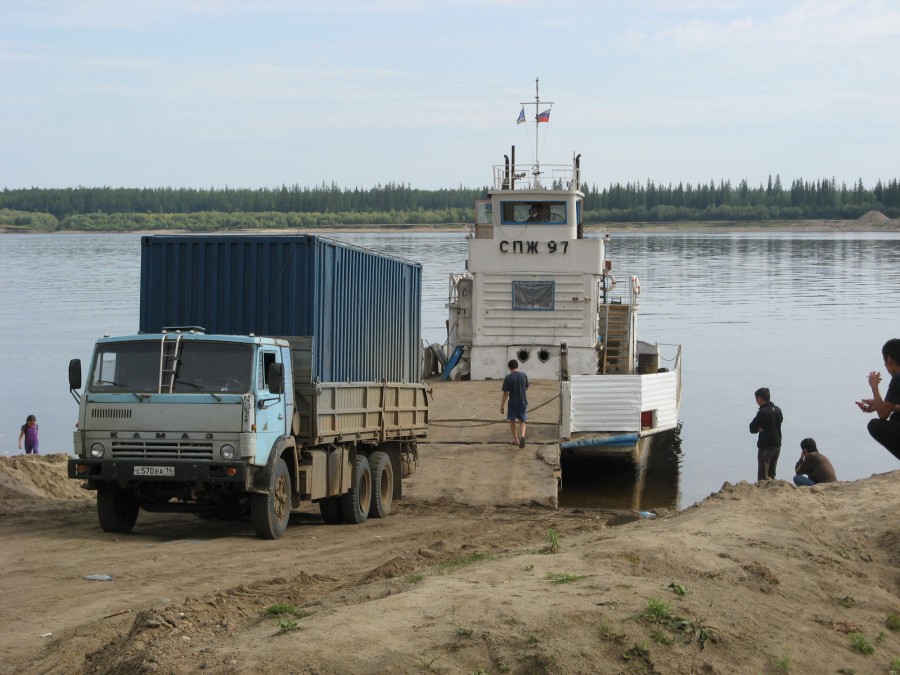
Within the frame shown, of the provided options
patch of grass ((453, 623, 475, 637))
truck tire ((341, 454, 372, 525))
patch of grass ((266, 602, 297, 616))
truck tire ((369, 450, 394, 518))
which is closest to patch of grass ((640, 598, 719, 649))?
patch of grass ((453, 623, 475, 637))

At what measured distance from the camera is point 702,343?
159ft

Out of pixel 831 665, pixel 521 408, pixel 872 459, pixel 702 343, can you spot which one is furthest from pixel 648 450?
pixel 702 343

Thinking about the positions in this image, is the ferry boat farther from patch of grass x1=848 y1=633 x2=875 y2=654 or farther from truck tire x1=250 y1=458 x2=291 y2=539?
patch of grass x1=848 y1=633 x2=875 y2=654

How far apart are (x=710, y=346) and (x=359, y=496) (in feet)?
116

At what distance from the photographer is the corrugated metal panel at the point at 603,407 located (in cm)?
1838

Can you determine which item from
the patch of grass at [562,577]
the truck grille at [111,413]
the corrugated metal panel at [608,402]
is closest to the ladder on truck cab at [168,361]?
the truck grille at [111,413]

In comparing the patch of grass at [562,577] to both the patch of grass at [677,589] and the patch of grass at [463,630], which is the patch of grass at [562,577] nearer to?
the patch of grass at [677,589]

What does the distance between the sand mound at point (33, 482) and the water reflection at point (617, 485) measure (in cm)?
774

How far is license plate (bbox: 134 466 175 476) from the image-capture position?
11617mm

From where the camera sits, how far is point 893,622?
7977 mm

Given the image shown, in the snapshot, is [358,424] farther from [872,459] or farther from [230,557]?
[872,459]

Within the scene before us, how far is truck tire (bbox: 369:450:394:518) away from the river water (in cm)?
522

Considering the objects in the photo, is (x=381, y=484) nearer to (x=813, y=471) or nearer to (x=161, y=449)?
(x=161, y=449)

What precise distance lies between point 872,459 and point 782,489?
14694 mm
